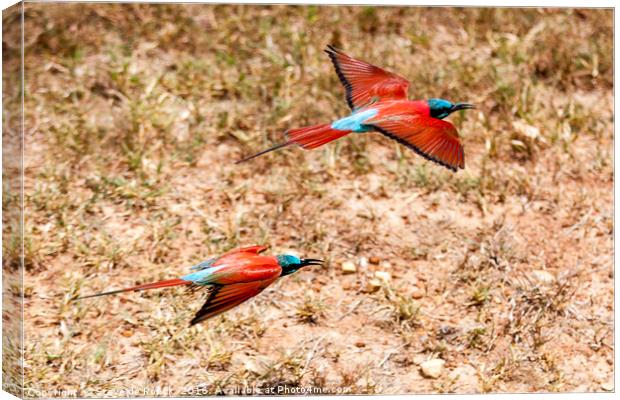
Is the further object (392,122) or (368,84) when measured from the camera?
(368,84)

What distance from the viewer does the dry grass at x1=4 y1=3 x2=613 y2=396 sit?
3736 mm

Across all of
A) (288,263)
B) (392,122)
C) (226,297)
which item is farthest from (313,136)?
(226,297)

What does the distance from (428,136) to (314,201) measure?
950 millimetres

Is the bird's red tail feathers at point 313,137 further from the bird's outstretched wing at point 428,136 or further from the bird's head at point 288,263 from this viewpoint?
the bird's head at point 288,263

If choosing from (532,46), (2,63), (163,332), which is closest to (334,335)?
(163,332)

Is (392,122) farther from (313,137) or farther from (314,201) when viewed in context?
(314,201)

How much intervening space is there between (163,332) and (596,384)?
134cm

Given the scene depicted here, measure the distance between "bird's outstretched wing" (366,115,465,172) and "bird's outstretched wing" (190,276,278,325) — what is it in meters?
0.51

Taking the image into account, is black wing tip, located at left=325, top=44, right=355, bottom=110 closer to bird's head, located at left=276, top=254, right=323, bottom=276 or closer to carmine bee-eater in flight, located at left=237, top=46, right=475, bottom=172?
carmine bee-eater in flight, located at left=237, top=46, right=475, bottom=172

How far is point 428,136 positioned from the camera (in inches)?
131

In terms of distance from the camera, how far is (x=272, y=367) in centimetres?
365

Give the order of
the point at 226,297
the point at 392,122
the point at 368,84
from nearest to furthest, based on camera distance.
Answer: the point at 226,297 < the point at 392,122 < the point at 368,84

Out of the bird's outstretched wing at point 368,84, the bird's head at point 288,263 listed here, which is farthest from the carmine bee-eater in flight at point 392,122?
the bird's head at point 288,263

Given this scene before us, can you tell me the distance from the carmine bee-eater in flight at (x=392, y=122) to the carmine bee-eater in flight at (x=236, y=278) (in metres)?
0.28
